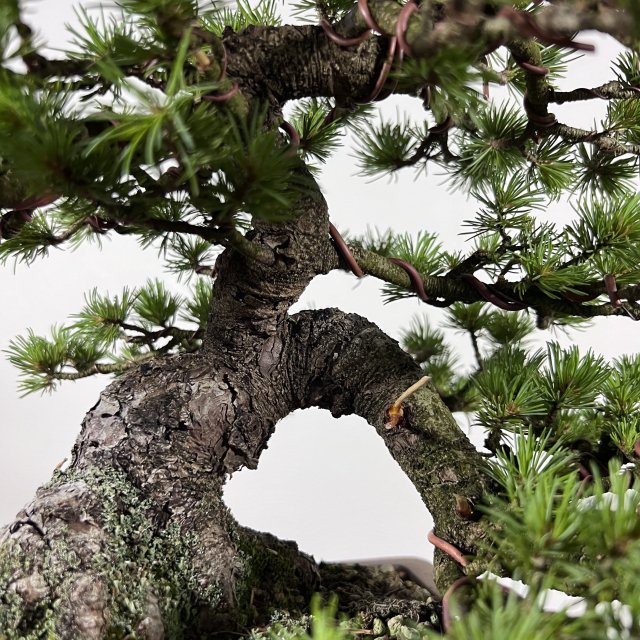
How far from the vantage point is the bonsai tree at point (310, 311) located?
0.52m

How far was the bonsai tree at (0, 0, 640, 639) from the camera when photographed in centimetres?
52

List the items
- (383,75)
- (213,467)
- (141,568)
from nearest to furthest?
(383,75)
(141,568)
(213,467)

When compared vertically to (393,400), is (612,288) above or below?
above

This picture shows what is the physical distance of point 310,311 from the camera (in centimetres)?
105

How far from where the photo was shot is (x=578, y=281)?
2.89 feet

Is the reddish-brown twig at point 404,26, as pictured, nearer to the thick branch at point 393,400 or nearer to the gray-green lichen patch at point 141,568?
the thick branch at point 393,400

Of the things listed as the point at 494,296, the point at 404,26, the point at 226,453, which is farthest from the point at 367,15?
the point at 226,453

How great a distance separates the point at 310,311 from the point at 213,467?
0.26 meters

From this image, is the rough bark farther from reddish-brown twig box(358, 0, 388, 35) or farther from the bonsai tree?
reddish-brown twig box(358, 0, 388, 35)

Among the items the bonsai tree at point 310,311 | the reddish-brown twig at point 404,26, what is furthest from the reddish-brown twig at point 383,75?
the reddish-brown twig at point 404,26

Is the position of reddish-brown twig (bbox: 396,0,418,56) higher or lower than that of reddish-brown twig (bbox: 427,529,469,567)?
higher

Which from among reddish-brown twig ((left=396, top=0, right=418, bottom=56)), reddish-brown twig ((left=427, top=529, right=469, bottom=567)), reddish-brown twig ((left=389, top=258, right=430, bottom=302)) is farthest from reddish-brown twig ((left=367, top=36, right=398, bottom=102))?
reddish-brown twig ((left=427, top=529, right=469, bottom=567))

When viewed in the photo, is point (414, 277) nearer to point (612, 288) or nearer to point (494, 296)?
point (494, 296)

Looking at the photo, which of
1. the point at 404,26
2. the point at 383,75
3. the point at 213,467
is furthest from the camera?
the point at 213,467
